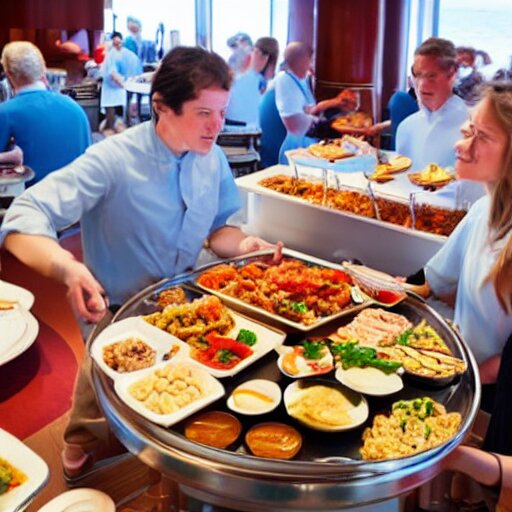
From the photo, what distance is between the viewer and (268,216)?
303 cm

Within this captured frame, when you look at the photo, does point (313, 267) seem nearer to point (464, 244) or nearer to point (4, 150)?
point (464, 244)

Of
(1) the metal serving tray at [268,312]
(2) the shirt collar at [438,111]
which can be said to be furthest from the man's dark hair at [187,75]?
(2) the shirt collar at [438,111]

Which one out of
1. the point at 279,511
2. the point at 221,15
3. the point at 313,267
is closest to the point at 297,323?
the point at 313,267

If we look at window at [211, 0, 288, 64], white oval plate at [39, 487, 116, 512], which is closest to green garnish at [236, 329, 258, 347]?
white oval plate at [39, 487, 116, 512]

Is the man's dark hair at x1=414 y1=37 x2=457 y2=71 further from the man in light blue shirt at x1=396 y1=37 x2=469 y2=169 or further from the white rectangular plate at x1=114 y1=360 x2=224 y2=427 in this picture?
the white rectangular plate at x1=114 y1=360 x2=224 y2=427

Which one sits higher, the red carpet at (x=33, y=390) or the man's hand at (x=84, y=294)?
the man's hand at (x=84, y=294)

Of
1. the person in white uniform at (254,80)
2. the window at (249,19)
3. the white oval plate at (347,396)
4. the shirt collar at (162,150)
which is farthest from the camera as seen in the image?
the window at (249,19)

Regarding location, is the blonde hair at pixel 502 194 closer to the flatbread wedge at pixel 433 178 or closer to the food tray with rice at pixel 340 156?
the flatbread wedge at pixel 433 178

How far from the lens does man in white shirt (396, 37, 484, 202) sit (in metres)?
3.38

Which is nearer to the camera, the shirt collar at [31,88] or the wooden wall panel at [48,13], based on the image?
the wooden wall panel at [48,13]

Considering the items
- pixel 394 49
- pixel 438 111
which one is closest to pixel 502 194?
pixel 438 111

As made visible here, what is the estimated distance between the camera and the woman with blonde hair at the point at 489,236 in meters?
1.83

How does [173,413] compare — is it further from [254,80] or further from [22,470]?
[254,80]

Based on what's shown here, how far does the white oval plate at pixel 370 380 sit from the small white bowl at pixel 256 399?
0.16 m
